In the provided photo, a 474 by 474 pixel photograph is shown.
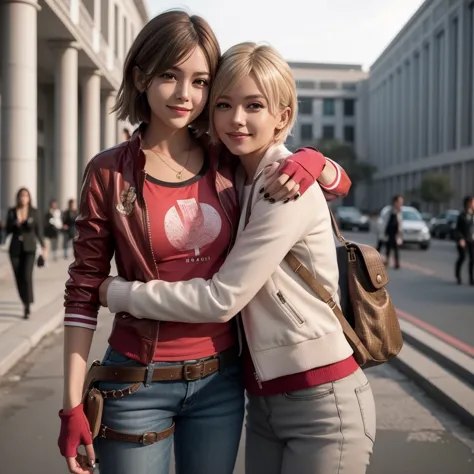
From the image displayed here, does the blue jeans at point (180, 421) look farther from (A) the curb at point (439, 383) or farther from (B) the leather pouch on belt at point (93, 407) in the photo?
(A) the curb at point (439, 383)

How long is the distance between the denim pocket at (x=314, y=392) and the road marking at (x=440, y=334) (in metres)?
5.40

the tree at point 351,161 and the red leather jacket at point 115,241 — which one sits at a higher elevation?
the tree at point 351,161

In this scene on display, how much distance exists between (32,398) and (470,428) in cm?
342

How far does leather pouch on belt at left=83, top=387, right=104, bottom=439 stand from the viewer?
1.78 m

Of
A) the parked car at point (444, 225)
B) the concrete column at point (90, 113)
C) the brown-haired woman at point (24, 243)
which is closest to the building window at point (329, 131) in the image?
the parked car at point (444, 225)

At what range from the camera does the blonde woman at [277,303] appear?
176 cm

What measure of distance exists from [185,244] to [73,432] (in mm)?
590

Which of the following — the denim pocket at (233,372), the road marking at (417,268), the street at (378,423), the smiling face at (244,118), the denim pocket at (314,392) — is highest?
the smiling face at (244,118)

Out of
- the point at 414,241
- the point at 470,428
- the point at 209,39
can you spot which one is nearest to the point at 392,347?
the point at 209,39

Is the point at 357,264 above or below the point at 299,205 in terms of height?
below

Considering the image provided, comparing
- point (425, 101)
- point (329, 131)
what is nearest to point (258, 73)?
point (425, 101)

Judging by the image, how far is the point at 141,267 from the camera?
5.97ft

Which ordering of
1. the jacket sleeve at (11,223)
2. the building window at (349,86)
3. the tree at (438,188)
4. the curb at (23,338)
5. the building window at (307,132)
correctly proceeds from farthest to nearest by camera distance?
the building window at (349,86) → the building window at (307,132) → the tree at (438,188) → the jacket sleeve at (11,223) → the curb at (23,338)

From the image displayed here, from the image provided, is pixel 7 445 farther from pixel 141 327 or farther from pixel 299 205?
pixel 299 205
